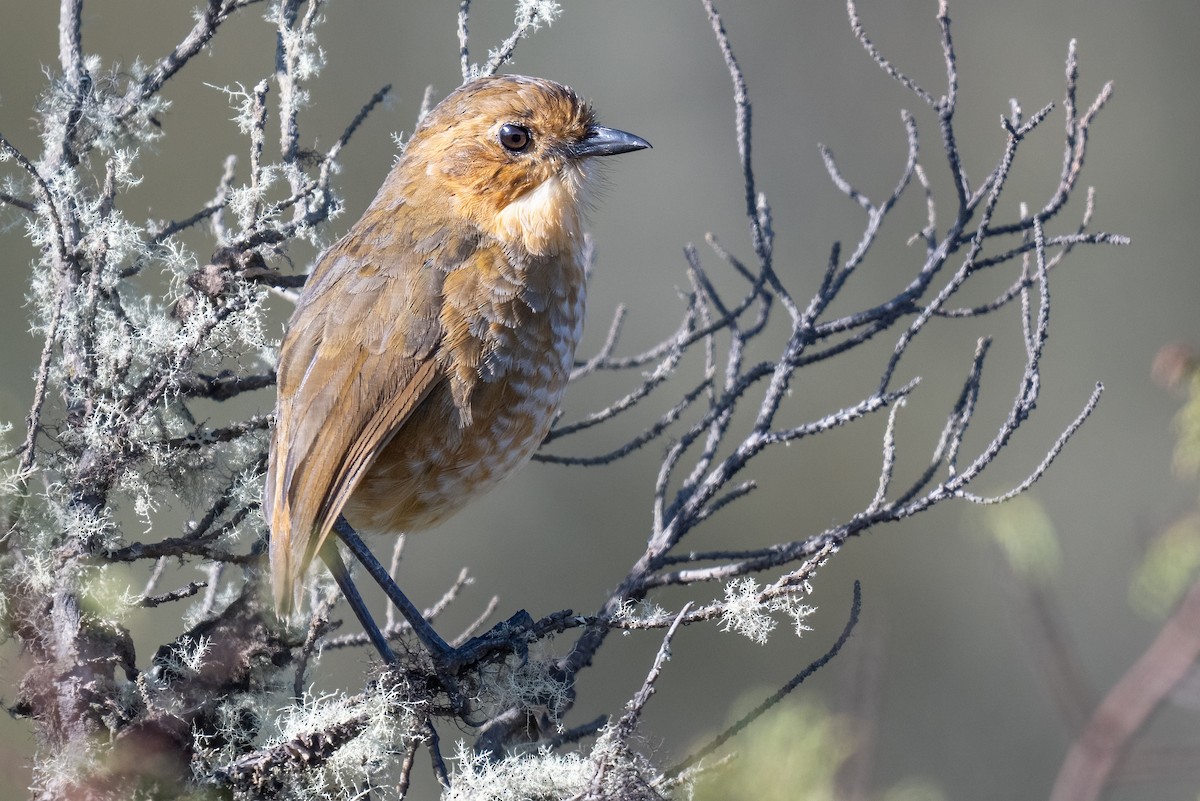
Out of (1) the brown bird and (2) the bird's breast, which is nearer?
(1) the brown bird

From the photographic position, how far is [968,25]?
1059 centimetres

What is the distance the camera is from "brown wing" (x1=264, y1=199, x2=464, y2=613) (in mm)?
3000

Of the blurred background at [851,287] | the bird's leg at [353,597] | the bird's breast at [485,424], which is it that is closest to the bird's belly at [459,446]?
the bird's breast at [485,424]

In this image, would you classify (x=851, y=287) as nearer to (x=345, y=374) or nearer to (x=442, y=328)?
(x=442, y=328)

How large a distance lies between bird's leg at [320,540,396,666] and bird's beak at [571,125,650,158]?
4.14 ft

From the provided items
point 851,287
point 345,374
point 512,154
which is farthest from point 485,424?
point 851,287

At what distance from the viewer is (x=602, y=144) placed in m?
3.64

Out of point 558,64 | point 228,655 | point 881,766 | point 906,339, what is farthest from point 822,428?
point 558,64

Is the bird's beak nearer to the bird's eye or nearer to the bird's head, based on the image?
the bird's head

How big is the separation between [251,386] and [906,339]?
63.4 inches

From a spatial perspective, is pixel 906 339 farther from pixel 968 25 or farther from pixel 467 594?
pixel 968 25

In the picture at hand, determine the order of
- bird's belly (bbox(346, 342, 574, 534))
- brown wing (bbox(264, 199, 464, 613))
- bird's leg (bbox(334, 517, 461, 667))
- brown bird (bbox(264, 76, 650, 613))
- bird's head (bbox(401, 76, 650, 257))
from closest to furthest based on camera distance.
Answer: brown wing (bbox(264, 199, 464, 613))
brown bird (bbox(264, 76, 650, 613))
bird's belly (bbox(346, 342, 574, 534))
bird's leg (bbox(334, 517, 461, 667))
bird's head (bbox(401, 76, 650, 257))

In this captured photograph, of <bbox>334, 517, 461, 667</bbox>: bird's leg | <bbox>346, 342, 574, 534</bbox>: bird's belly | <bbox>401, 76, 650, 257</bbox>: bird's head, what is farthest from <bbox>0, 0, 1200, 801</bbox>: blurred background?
<bbox>401, 76, 650, 257</bbox>: bird's head

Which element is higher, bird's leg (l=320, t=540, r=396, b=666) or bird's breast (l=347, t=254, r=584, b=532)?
bird's breast (l=347, t=254, r=584, b=532)
